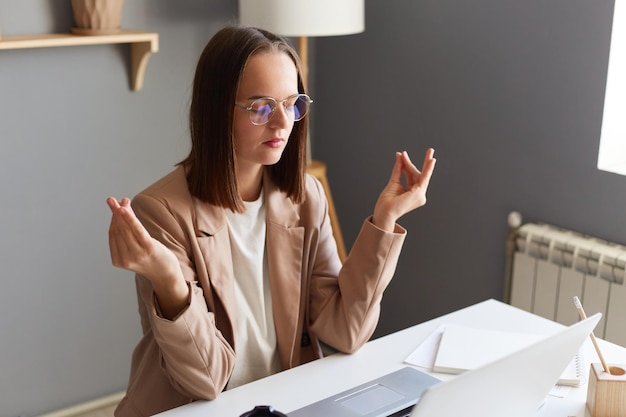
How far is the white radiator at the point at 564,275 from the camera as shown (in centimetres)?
212

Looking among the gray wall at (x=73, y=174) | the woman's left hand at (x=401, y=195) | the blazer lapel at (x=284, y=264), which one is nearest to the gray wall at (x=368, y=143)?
the gray wall at (x=73, y=174)

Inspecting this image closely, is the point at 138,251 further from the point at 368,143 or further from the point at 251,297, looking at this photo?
the point at 368,143

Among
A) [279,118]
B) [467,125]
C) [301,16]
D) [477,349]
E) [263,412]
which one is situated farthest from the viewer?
[467,125]

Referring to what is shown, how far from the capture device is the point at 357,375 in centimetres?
146

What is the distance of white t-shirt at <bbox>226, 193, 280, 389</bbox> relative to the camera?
156 cm

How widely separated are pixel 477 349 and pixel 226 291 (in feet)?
1.65

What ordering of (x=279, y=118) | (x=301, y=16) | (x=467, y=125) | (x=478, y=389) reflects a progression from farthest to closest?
(x=467, y=125), (x=301, y=16), (x=279, y=118), (x=478, y=389)

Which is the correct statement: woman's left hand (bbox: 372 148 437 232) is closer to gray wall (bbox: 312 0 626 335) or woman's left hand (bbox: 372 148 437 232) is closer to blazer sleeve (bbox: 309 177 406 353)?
blazer sleeve (bbox: 309 177 406 353)

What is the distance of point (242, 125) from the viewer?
4.70 ft

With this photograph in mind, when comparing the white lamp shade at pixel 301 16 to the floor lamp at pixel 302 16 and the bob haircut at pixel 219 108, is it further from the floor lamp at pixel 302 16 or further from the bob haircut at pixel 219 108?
the bob haircut at pixel 219 108

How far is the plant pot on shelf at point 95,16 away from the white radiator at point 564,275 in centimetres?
134

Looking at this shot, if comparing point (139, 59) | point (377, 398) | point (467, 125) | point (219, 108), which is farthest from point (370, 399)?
point (139, 59)

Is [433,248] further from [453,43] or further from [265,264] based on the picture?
[265,264]

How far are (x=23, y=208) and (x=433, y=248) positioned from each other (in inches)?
53.5
